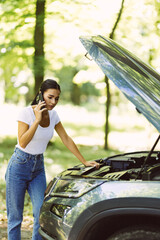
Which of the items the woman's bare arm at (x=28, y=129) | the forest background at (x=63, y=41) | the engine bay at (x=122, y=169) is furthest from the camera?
the forest background at (x=63, y=41)

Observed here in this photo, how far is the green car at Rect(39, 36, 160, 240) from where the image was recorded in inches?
102

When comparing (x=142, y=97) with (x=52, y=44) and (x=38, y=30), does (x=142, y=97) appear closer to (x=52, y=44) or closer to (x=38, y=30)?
(x=38, y=30)

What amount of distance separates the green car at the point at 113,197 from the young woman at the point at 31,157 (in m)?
0.46

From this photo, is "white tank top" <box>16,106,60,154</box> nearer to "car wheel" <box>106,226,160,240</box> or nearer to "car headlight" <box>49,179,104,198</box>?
"car headlight" <box>49,179,104,198</box>

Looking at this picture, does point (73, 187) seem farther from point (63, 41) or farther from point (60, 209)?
point (63, 41)

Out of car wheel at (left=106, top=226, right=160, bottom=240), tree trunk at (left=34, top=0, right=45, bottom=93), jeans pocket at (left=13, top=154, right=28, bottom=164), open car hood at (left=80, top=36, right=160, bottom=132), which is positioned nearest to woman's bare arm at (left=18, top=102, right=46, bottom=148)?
jeans pocket at (left=13, top=154, right=28, bottom=164)

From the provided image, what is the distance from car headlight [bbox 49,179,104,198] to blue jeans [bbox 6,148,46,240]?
486 mm

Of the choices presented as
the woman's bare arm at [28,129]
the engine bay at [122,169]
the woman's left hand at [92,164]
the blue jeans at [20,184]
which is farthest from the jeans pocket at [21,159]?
the woman's left hand at [92,164]

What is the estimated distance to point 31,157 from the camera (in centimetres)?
356

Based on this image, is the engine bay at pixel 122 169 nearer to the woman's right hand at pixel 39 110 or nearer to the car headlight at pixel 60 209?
the car headlight at pixel 60 209

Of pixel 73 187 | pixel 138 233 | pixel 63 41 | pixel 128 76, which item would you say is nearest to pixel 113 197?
pixel 138 233

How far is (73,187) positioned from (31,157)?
0.75 m

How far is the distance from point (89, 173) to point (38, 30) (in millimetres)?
5011

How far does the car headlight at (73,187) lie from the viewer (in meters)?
2.83
